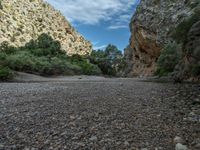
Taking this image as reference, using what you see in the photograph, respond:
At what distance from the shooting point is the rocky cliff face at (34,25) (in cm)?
5753

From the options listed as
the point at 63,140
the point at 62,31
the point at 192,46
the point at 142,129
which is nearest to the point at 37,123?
the point at 63,140

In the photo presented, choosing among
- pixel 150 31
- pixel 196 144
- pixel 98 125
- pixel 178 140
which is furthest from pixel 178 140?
pixel 150 31

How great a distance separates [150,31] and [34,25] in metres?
24.9

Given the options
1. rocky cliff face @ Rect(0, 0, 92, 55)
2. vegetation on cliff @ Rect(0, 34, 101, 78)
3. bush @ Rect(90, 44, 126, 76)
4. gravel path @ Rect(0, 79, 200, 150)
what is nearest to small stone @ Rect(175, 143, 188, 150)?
gravel path @ Rect(0, 79, 200, 150)

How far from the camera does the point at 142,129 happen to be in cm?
561

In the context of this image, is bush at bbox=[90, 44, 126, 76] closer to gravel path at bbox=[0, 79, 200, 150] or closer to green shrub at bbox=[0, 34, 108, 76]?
green shrub at bbox=[0, 34, 108, 76]

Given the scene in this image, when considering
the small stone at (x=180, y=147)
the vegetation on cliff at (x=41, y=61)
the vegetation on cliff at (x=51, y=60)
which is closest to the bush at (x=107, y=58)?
the vegetation on cliff at (x=51, y=60)

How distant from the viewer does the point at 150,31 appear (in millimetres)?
55406

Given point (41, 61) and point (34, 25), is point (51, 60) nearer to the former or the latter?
point (41, 61)

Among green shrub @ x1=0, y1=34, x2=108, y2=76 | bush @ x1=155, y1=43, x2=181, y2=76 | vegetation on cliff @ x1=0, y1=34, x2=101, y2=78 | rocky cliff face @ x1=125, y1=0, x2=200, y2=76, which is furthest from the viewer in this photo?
rocky cliff face @ x1=125, y1=0, x2=200, y2=76

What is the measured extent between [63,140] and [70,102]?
12.9 feet

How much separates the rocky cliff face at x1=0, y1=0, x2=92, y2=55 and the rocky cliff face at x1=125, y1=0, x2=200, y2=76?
16.3 meters

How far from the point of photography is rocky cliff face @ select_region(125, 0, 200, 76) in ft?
167

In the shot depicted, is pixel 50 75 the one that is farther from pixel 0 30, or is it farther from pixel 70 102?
pixel 70 102
